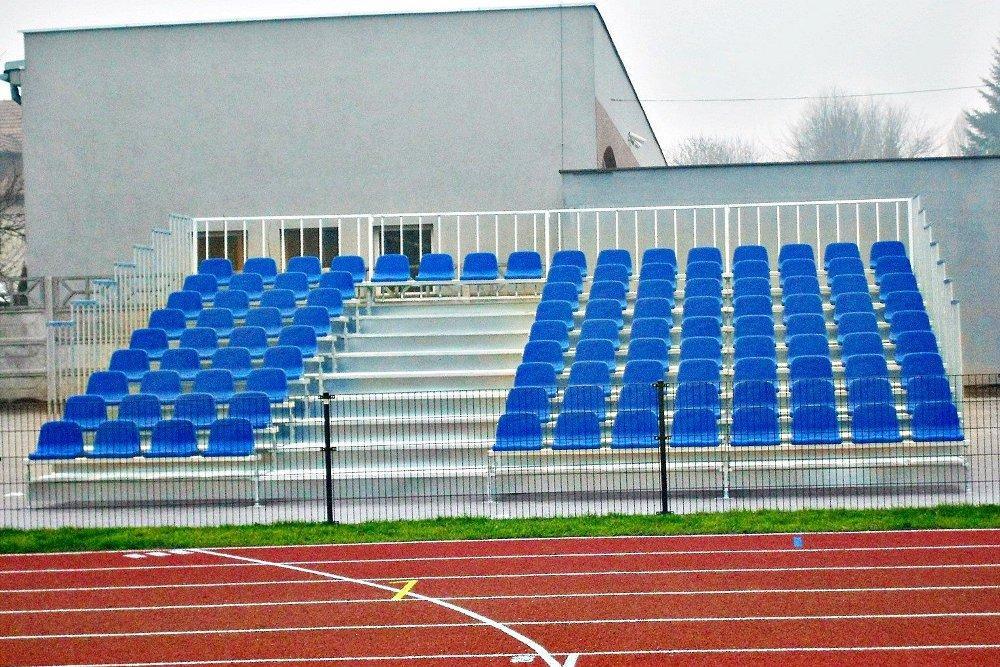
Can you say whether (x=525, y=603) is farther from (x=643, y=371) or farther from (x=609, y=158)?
(x=609, y=158)

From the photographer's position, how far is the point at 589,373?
651 inches

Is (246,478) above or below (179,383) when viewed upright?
below

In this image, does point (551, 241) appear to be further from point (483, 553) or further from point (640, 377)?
point (483, 553)

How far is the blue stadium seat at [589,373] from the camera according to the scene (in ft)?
54.1

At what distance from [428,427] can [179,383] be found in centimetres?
353

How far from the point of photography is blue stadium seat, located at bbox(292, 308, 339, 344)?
18.6 metres

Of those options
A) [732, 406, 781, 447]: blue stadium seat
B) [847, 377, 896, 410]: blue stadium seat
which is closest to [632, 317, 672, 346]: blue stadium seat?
[847, 377, 896, 410]: blue stadium seat

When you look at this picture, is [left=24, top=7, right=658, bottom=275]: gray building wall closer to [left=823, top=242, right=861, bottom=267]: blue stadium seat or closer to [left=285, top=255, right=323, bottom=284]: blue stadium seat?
[left=285, top=255, right=323, bottom=284]: blue stadium seat

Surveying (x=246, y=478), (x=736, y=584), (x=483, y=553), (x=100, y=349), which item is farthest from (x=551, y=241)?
(x=736, y=584)

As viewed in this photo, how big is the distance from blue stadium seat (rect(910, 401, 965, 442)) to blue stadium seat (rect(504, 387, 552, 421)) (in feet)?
13.4

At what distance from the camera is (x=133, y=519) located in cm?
1429

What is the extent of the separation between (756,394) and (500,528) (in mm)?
3856

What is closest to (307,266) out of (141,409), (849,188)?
(141,409)

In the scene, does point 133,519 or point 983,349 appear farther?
point 983,349
